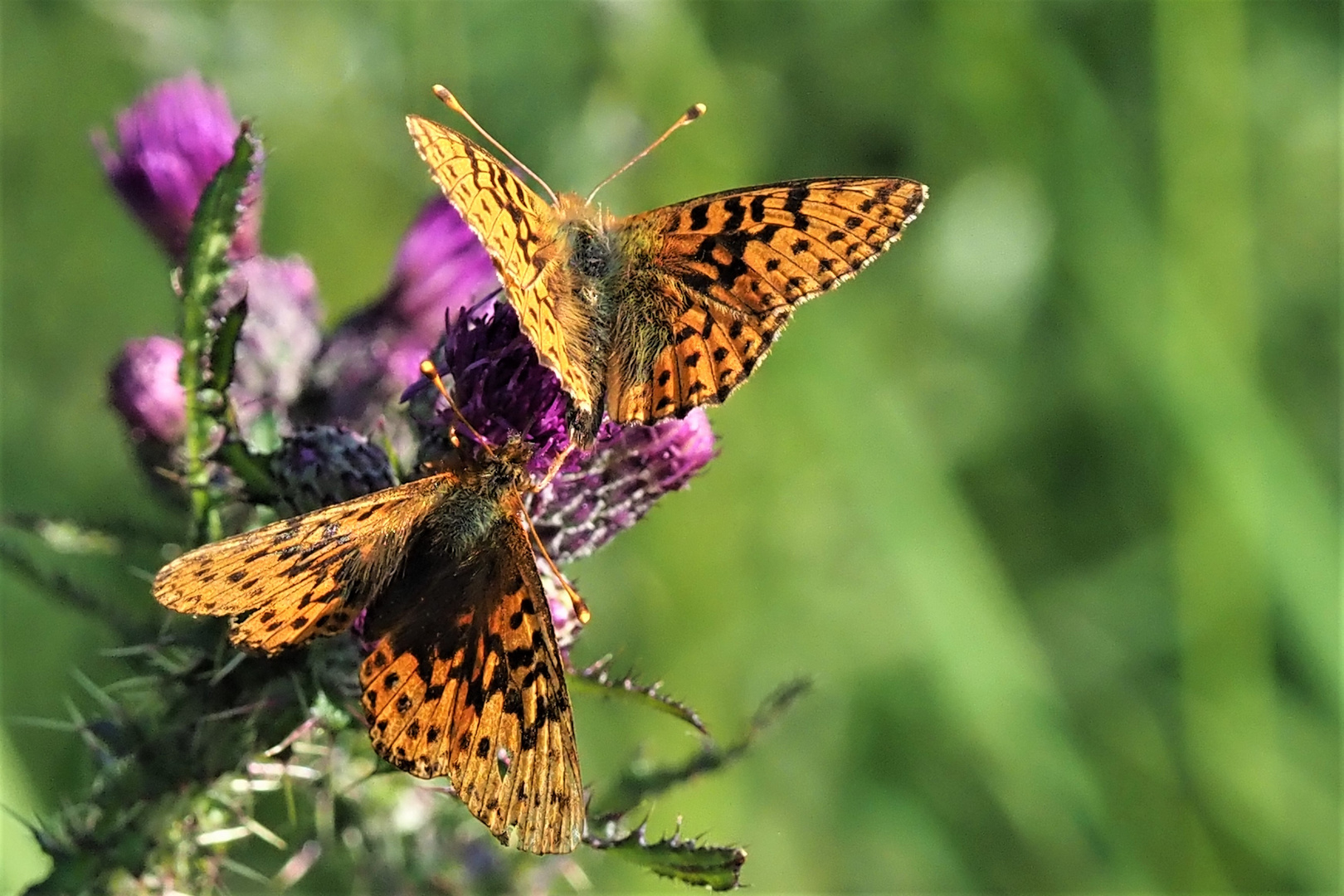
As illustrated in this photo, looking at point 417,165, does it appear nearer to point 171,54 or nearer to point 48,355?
point 171,54

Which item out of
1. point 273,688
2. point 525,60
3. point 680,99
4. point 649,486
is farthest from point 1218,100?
point 273,688

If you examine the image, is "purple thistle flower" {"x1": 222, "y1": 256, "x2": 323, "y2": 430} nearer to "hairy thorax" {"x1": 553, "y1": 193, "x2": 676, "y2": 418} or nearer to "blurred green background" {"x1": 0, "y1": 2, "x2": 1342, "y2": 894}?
"hairy thorax" {"x1": 553, "y1": 193, "x2": 676, "y2": 418}

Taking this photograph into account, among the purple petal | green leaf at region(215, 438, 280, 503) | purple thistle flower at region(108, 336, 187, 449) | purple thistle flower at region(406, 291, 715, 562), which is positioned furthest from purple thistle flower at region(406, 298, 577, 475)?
purple thistle flower at region(108, 336, 187, 449)

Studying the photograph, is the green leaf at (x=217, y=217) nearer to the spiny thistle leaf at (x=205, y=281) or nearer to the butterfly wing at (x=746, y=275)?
the spiny thistle leaf at (x=205, y=281)

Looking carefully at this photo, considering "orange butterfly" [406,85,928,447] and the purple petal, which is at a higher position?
the purple petal

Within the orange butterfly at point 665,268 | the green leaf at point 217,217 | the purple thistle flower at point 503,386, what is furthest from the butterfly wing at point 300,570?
the green leaf at point 217,217

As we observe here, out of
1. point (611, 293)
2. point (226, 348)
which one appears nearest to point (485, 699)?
point (226, 348)

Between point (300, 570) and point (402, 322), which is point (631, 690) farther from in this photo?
point (402, 322)
